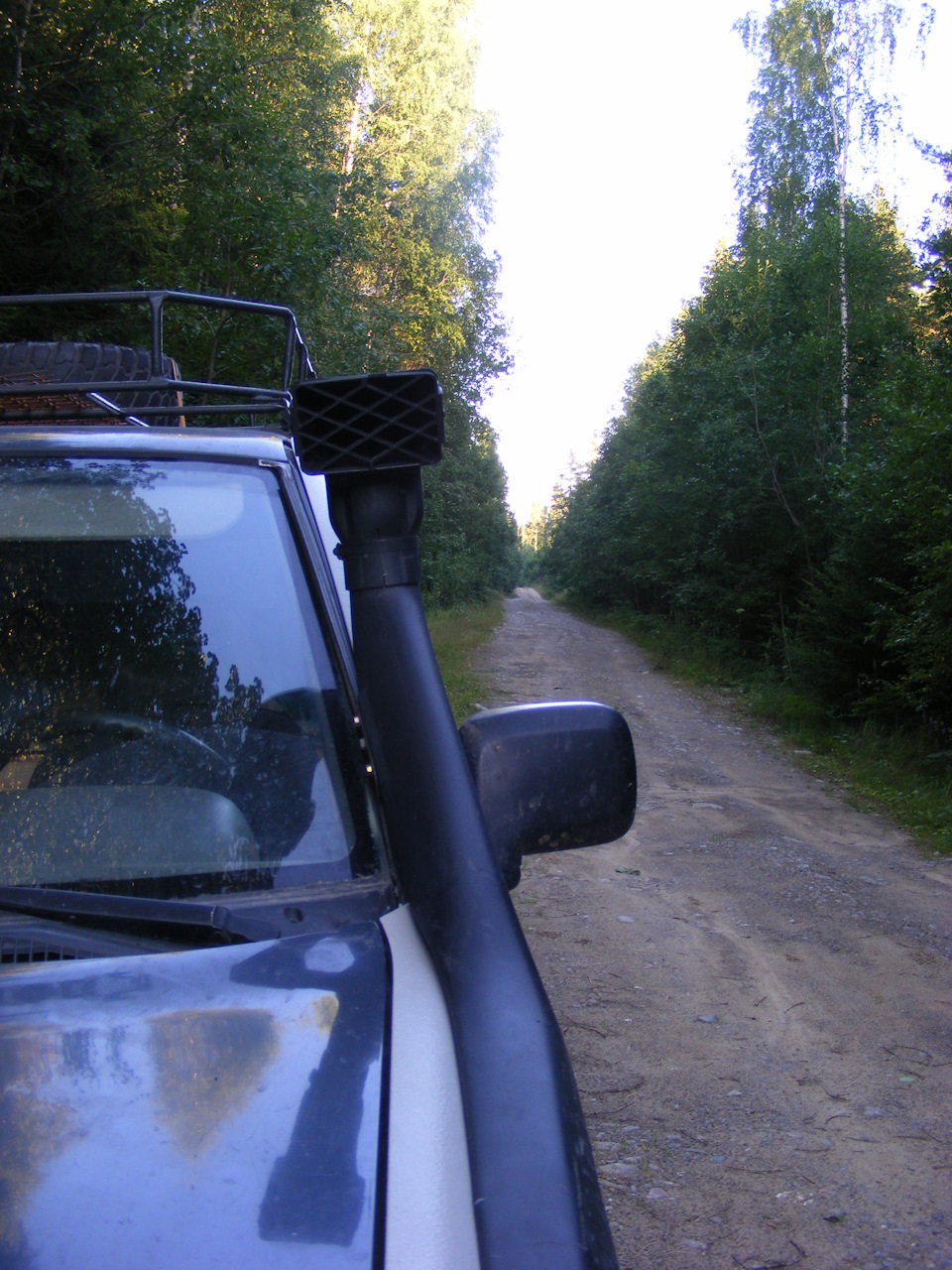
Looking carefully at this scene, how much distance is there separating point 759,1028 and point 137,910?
3.39 meters

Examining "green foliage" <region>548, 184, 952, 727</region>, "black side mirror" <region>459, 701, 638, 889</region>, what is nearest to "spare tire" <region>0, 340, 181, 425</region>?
"black side mirror" <region>459, 701, 638, 889</region>

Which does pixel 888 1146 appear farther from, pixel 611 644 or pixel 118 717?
pixel 611 644

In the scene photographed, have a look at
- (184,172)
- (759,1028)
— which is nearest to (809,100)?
(184,172)

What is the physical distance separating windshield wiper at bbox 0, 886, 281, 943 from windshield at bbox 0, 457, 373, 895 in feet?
0.14

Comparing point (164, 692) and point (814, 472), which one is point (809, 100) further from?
point (164, 692)

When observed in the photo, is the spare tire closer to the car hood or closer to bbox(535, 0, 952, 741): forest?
the car hood

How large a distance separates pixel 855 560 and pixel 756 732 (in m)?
2.53

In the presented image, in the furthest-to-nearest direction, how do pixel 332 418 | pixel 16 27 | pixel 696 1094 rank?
pixel 16 27 < pixel 696 1094 < pixel 332 418

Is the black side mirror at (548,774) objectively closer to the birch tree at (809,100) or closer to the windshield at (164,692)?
the windshield at (164,692)

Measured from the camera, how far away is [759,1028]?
4.00 metres

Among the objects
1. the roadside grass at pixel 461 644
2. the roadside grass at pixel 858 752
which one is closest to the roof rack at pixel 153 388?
the roadside grass at pixel 461 644

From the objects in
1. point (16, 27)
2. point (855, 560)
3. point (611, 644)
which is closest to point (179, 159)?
point (16, 27)

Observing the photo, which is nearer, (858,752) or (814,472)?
(858,752)

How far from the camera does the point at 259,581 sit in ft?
5.33
